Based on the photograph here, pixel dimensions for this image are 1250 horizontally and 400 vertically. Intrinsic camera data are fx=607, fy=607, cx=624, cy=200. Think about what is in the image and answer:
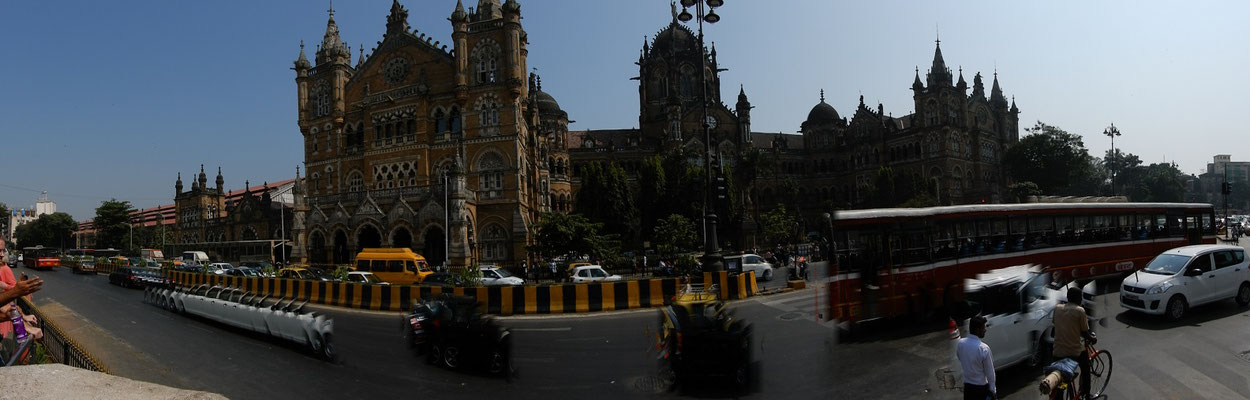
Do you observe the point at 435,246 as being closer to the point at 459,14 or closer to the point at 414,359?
the point at 459,14

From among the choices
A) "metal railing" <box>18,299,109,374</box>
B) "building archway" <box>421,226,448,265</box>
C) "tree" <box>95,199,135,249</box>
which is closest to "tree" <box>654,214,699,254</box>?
"building archway" <box>421,226,448,265</box>

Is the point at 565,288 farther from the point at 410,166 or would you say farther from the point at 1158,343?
the point at 410,166

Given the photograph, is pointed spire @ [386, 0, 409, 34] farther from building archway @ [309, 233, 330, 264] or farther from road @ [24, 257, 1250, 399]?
road @ [24, 257, 1250, 399]

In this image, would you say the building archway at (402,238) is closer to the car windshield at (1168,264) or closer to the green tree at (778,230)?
the green tree at (778,230)

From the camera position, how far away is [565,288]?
18.1 meters

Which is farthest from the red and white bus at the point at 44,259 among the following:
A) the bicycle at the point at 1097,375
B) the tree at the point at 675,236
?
the bicycle at the point at 1097,375

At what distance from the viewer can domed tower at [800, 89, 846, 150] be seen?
79938mm

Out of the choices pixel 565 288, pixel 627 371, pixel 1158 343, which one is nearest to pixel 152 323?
pixel 565 288

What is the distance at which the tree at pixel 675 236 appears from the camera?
37844mm

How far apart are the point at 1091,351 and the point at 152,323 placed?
20.9 meters

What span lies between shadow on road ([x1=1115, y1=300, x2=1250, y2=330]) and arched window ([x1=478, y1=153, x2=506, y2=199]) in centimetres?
3435

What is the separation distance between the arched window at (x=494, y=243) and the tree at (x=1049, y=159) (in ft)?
202

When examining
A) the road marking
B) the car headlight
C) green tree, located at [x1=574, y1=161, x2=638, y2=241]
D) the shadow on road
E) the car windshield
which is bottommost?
the road marking

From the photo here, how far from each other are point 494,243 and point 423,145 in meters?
8.80
